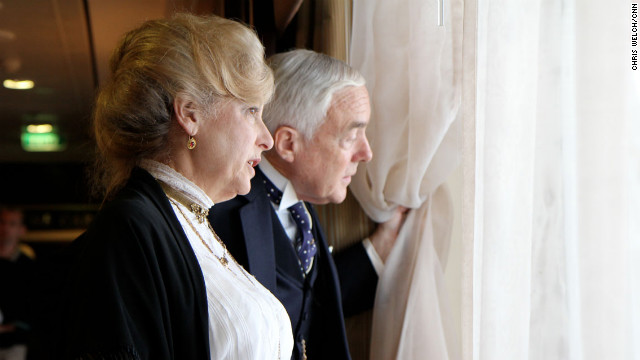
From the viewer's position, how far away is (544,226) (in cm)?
96

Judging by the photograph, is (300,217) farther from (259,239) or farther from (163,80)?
(163,80)

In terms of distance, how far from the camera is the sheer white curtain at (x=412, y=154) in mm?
1434

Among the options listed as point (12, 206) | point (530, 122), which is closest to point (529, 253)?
point (530, 122)

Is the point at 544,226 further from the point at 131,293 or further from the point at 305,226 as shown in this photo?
the point at 305,226

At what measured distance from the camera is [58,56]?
2838 millimetres

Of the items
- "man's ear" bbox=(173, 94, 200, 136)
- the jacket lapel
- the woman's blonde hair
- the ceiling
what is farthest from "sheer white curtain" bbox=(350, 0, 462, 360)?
the ceiling

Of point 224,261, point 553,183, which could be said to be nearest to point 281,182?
point 224,261

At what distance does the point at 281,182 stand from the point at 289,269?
228mm

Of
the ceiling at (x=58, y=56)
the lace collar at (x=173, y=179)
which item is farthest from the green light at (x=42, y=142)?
the lace collar at (x=173, y=179)

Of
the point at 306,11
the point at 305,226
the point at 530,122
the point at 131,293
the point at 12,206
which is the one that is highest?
the point at 306,11

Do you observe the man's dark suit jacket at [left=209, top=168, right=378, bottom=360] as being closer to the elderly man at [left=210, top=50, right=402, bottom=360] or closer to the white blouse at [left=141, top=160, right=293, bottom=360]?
the elderly man at [left=210, top=50, right=402, bottom=360]

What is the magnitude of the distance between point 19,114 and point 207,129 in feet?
6.36

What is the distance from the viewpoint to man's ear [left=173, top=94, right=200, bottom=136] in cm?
114

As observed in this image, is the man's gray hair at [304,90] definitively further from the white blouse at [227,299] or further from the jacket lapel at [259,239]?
the white blouse at [227,299]
